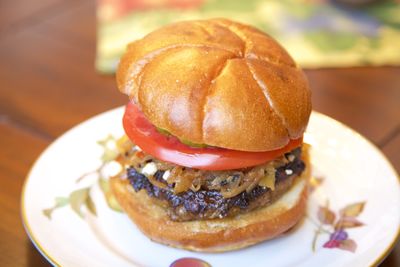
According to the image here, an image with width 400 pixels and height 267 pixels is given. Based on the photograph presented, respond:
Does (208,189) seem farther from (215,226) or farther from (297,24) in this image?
(297,24)

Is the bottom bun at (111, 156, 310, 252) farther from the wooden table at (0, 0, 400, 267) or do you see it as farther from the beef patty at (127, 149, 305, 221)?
the wooden table at (0, 0, 400, 267)

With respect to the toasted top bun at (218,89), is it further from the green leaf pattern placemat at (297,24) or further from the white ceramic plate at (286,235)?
the green leaf pattern placemat at (297,24)

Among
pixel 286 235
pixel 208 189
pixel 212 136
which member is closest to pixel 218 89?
pixel 212 136

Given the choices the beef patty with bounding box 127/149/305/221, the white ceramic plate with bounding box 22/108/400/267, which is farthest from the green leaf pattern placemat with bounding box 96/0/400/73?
the beef patty with bounding box 127/149/305/221

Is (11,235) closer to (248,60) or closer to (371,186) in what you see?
(248,60)

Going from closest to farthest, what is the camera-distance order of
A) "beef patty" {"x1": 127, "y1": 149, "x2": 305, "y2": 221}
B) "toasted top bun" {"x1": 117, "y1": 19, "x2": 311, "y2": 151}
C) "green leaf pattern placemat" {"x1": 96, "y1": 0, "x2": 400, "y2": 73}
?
1. "toasted top bun" {"x1": 117, "y1": 19, "x2": 311, "y2": 151}
2. "beef patty" {"x1": 127, "y1": 149, "x2": 305, "y2": 221}
3. "green leaf pattern placemat" {"x1": 96, "y1": 0, "x2": 400, "y2": 73}
